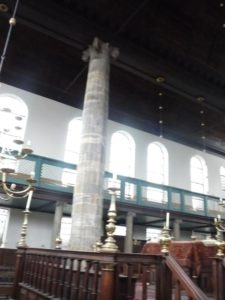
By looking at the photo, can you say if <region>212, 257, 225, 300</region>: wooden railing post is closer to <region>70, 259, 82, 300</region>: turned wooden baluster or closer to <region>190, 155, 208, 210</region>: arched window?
<region>70, 259, 82, 300</region>: turned wooden baluster

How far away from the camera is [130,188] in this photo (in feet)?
42.4

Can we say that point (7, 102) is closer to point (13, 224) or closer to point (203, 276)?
point (13, 224)

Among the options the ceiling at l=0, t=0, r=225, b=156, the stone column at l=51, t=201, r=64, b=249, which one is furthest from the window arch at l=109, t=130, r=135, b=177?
the stone column at l=51, t=201, r=64, b=249

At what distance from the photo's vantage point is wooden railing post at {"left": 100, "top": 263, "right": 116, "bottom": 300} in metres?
2.92

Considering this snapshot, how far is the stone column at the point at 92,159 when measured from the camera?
7945 millimetres

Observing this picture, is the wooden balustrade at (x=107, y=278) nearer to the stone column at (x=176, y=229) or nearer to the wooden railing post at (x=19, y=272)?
the wooden railing post at (x=19, y=272)

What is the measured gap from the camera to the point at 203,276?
653 centimetres

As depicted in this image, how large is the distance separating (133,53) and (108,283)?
31.2 ft

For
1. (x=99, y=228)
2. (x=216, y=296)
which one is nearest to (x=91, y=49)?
(x=99, y=228)

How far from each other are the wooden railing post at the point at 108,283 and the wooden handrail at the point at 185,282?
0.56 m

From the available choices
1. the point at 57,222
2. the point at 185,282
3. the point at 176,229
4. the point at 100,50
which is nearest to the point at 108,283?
the point at 185,282

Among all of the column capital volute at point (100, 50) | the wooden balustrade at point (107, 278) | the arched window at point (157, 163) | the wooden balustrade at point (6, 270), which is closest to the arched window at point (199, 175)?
the arched window at point (157, 163)

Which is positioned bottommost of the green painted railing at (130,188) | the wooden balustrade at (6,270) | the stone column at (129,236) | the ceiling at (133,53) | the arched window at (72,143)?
the wooden balustrade at (6,270)

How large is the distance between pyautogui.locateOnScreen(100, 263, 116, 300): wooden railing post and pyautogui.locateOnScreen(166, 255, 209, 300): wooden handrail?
1.83 feet
